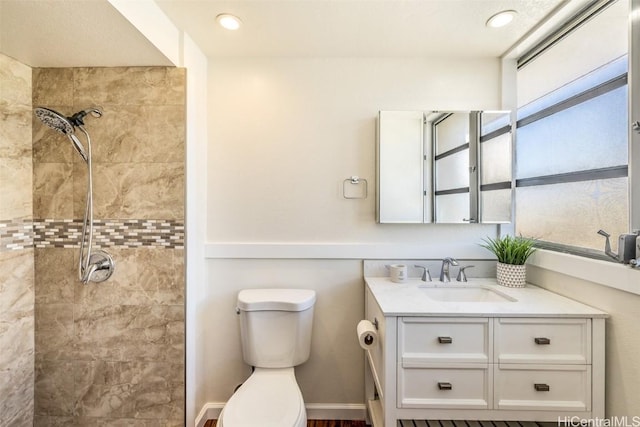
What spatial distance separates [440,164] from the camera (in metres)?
1.77

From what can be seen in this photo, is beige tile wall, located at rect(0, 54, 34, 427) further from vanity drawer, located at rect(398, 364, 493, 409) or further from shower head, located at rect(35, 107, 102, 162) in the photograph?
vanity drawer, located at rect(398, 364, 493, 409)

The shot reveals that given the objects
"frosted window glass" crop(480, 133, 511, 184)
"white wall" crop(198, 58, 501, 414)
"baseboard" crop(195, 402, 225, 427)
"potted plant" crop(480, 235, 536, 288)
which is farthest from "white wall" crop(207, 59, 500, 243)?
"baseboard" crop(195, 402, 225, 427)

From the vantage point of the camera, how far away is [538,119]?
5.37ft

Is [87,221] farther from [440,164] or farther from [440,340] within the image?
[440,164]

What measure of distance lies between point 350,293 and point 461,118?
128 centimetres

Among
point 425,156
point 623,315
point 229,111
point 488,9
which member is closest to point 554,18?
point 488,9

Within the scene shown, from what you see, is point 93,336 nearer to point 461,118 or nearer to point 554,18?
point 461,118

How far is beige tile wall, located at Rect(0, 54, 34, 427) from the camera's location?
1.45 metres

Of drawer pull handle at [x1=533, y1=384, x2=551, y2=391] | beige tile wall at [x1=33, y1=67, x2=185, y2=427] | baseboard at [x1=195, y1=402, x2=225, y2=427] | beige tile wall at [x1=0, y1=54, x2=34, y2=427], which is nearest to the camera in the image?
drawer pull handle at [x1=533, y1=384, x2=551, y2=391]

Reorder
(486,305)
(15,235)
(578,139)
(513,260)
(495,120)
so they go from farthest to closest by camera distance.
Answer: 1. (495,120)
2. (513,260)
3. (15,235)
4. (578,139)
5. (486,305)

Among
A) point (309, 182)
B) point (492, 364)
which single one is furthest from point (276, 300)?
point (492, 364)

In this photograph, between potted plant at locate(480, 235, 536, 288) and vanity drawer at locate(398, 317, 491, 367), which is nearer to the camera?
vanity drawer at locate(398, 317, 491, 367)

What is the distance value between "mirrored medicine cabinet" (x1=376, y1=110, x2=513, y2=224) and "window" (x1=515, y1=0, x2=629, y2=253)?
0.13 m

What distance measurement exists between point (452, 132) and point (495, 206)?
1.72ft
